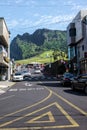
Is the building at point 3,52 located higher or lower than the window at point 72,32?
lower

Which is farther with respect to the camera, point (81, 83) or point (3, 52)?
point (3, 52)

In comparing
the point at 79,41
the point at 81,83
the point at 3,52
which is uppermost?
the point at 79,41

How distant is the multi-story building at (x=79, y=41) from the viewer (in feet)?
248

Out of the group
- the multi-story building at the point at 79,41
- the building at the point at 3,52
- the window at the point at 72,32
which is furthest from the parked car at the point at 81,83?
the window at the point at 72,32

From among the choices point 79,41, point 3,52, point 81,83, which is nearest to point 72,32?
point 79,41

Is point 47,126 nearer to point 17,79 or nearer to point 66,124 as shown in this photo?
point 66,124

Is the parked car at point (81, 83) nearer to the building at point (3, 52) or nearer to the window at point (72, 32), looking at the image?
the building at point (3, 52)

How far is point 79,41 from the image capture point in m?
83.2

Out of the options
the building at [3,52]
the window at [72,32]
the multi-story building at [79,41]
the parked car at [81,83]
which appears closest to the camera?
the parked car at [81,83]

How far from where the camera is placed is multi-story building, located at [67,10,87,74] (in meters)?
75.6

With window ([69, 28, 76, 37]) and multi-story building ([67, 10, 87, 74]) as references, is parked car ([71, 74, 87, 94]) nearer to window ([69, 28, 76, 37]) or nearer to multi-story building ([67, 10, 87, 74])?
multi-story building ([67, 10, 87, 74])

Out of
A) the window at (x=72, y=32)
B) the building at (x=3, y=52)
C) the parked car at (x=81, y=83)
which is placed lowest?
the parked car at (x=81, y=83)

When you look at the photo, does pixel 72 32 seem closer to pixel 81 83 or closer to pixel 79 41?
pixel 79 41

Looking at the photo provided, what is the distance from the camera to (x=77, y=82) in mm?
32781
